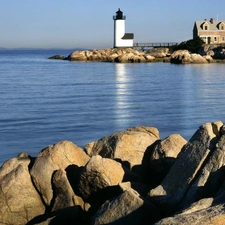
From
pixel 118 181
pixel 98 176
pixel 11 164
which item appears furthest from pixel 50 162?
pixel 118 181

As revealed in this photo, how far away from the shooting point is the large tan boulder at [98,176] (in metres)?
8.05

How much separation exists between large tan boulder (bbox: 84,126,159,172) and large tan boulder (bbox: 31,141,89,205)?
0.50 m

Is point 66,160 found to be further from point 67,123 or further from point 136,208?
point 67,123

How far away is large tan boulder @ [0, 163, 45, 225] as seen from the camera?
8266 mm

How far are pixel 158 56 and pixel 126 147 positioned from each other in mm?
70491

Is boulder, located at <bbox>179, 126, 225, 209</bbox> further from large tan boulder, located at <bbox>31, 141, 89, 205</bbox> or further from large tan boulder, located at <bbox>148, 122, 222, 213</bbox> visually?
large tan boulder, located at <bbox>31, 141, 89, 205</bbox>

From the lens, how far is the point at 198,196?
6984mm

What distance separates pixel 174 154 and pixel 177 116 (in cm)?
A: 1204

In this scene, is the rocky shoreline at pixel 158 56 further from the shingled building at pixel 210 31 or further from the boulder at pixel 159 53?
the shingled building at pixel 210 31

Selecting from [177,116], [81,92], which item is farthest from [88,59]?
[177,116]

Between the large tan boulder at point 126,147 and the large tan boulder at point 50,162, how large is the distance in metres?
0.50

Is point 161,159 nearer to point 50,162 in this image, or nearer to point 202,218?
point 50,162

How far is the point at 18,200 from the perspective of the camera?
830 cm

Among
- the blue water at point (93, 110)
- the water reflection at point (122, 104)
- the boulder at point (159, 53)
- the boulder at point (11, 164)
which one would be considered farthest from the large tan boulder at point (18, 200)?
the boulder at point (159, 53)
